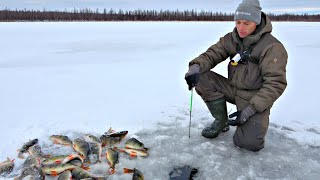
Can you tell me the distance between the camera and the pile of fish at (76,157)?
103 inches

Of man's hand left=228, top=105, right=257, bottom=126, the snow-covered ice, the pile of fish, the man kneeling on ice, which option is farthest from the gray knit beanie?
the pile of fish

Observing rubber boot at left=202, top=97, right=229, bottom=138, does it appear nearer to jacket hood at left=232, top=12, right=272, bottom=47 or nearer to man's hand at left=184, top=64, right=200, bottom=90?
man's hand at left=184, top=64, right=200, bottom=90

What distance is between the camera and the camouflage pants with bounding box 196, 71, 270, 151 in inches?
120

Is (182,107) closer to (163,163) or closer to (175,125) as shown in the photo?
(175,125)

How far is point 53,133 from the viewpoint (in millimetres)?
3490

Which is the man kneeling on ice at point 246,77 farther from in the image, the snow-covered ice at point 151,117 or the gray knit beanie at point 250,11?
the snow-covered ice at point 151,117

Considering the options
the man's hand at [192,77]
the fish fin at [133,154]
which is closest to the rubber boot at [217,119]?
the man's hand at [192,77]

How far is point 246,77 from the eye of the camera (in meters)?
3.21

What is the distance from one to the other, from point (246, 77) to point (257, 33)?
16.9 inches

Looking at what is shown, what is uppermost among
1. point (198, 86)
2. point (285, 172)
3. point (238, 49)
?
point (238, 49)

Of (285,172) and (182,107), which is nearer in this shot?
(285,172)

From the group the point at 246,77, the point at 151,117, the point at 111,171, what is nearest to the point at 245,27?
the point at 246,77

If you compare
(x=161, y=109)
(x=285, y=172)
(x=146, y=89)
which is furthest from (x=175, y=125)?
(x=146, y=89)

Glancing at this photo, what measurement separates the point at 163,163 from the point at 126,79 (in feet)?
10.8
